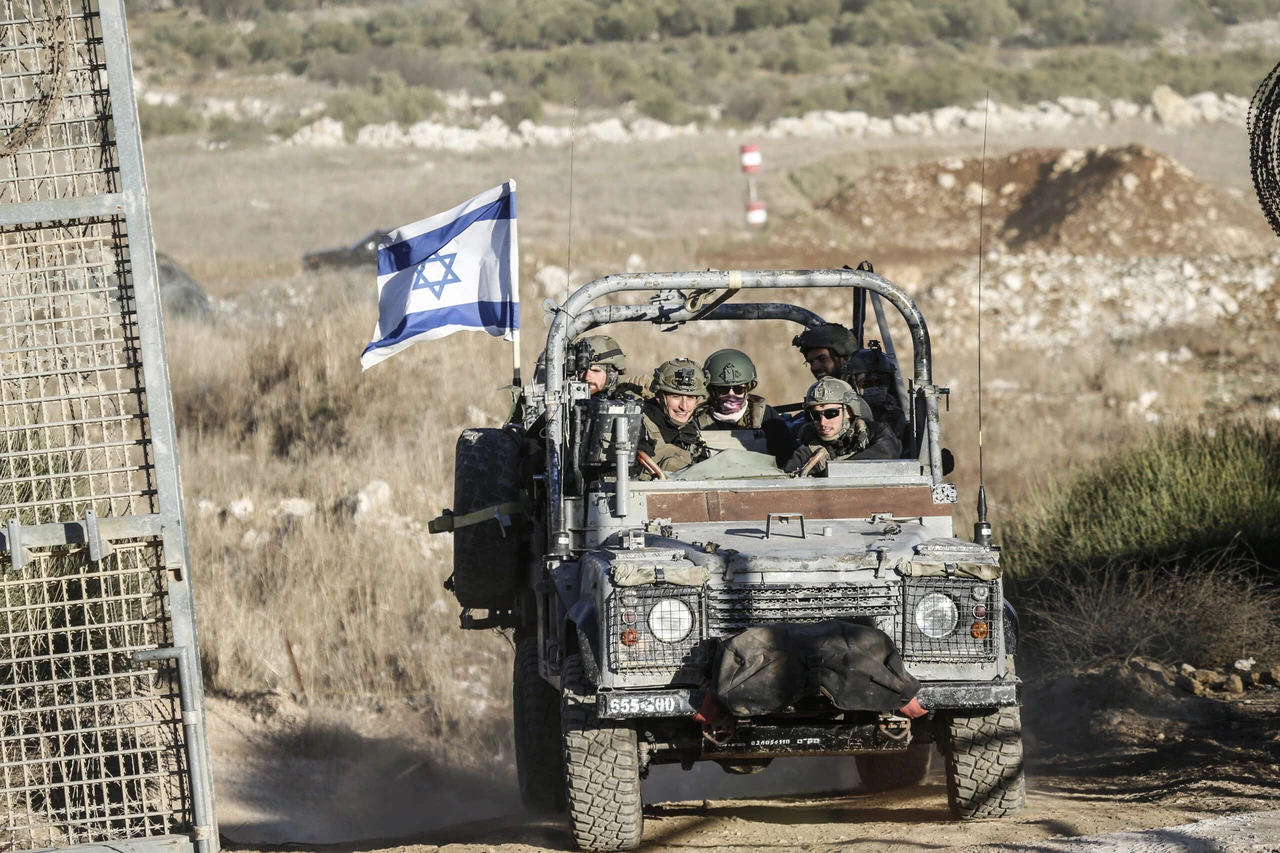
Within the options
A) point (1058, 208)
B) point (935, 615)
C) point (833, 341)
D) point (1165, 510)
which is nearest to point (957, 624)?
point (935, 615)

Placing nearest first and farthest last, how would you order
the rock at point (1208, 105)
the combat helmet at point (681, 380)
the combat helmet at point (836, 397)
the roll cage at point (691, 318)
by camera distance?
1. the roll cage at point (691, 318)
2. the combat helmet at point (836, 397)
3. the combat helmet at point (681, 380)
4. the rock at point (1208, 105)

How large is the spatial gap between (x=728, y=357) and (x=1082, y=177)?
21.6 meters

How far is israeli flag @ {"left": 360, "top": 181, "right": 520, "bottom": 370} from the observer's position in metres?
9.46

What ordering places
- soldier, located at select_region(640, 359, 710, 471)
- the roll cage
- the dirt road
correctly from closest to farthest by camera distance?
the dirt road
the roll cage
soldier, located at select_region(640, 359, 710, 471)

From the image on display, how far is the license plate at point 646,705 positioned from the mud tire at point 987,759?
1154 mm

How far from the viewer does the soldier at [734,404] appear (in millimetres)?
8008

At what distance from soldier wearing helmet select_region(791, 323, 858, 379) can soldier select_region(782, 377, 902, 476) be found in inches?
44.9

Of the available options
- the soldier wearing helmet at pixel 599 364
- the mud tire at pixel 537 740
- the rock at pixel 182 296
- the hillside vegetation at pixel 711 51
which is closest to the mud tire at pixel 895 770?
the mud tire at pixel 537 740

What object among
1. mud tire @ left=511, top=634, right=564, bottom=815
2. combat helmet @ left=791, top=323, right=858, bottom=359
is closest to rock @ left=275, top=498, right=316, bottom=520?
mud tire @ left=511, top=634, right=564, bottom=815

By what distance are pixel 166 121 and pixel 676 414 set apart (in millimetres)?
31631

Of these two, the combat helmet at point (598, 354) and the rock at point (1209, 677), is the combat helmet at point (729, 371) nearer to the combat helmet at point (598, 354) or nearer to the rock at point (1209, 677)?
the combat helmet at point (598, 354)

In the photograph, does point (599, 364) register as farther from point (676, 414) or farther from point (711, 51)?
point (711, 51)

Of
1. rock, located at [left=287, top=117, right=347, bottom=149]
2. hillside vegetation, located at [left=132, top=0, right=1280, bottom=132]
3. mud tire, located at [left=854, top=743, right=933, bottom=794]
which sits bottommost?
mud tire, located at [left=854, top=743, right=933, bottom=794]

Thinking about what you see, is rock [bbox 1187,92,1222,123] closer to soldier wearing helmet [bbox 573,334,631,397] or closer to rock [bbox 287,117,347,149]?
rock [bbox 287,117,347,149]
